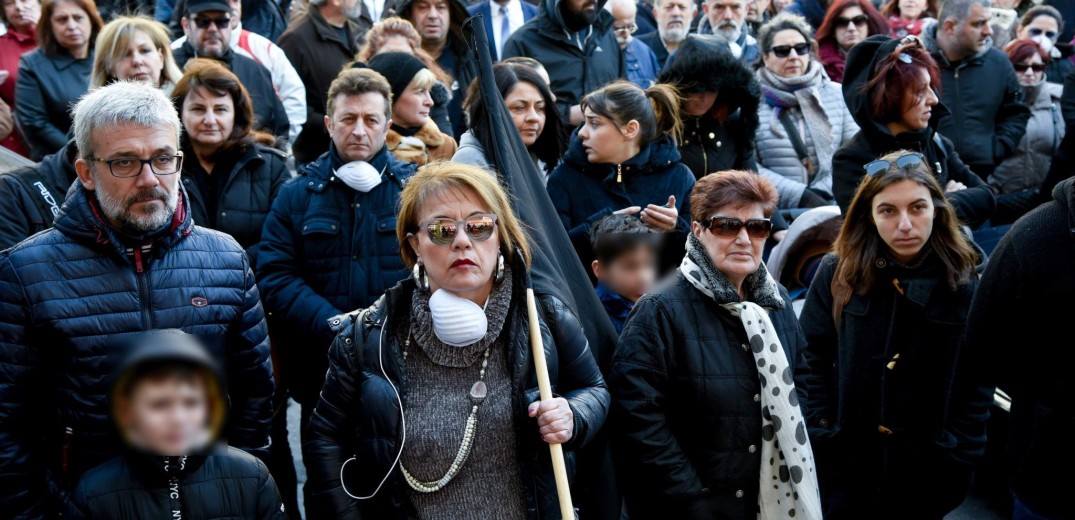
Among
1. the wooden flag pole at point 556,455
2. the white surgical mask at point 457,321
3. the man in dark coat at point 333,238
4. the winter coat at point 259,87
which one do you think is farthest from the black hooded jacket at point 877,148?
the winter coat at point 259,87

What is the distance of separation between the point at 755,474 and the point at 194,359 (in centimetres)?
205

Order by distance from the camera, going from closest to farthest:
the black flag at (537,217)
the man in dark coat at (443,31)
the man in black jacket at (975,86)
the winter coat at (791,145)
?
the black flag at (537,217) → the winter coat at (791,145) → the man in dark coat at (443,31) → the man in black jacket at (975,86)

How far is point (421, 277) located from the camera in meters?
3.61

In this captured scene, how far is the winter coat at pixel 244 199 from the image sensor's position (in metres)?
5.32

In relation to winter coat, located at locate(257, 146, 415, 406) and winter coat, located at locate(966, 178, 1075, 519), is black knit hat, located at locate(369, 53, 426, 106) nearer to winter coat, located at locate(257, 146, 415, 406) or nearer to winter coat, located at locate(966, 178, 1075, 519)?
winter coat, located at locate(257, 146, 415, 406)

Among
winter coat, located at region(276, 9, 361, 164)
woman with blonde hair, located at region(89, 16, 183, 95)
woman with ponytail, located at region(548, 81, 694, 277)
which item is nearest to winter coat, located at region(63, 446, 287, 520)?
woman with ponytail, located at region(548, 81, 694, 277)

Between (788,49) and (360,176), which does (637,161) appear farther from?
(788,49)

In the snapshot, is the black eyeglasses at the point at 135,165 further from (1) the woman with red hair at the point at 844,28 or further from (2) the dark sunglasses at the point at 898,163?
(1) the woman with red hair at the point at 844,28

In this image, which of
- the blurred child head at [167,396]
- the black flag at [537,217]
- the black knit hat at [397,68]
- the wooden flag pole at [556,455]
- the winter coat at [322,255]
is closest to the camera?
the blurred child head at [167,396]

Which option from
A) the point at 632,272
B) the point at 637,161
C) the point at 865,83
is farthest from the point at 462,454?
the point at 865,83

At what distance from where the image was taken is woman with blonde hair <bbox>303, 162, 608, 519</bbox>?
11.3 feet

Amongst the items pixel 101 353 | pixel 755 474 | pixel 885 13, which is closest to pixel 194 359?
pixel 101 353

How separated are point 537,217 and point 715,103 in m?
2.71

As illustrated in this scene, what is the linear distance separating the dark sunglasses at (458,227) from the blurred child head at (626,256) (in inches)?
62.7
